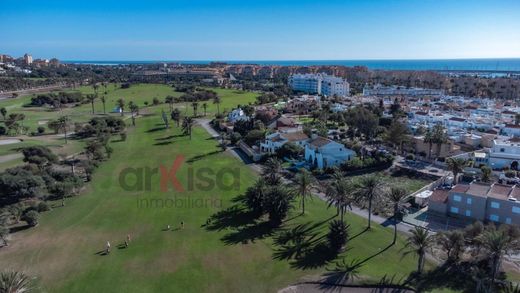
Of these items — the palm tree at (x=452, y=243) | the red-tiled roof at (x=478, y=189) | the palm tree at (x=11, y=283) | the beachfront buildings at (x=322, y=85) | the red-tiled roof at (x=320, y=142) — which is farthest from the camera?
the beachfront buildings at (x=322, y=85)

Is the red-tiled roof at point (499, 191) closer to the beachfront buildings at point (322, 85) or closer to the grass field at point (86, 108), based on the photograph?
the grass field at point (86, 108)

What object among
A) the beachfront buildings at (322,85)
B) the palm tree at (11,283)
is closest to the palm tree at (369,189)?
the palm tree at (11,283)

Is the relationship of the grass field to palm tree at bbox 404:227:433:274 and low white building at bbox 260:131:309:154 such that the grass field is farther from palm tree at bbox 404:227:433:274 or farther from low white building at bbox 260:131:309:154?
palm tree at bbox 404:227:433:274

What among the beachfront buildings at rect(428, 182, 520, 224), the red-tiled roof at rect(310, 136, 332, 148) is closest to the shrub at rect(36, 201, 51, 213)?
the red-tiled roof at rect(310, 136, 332, 148)

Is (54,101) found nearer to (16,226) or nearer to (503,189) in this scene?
(16,226)

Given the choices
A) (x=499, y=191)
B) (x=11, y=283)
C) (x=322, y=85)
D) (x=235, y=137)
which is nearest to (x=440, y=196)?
(x=499, y=191)

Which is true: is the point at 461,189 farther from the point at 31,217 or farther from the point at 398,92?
the point at 398,92

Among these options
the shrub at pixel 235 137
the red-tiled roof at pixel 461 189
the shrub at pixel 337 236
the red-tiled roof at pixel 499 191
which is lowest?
the shrub at pixel 337 236

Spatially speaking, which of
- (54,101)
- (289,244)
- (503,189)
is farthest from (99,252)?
(54,101)
